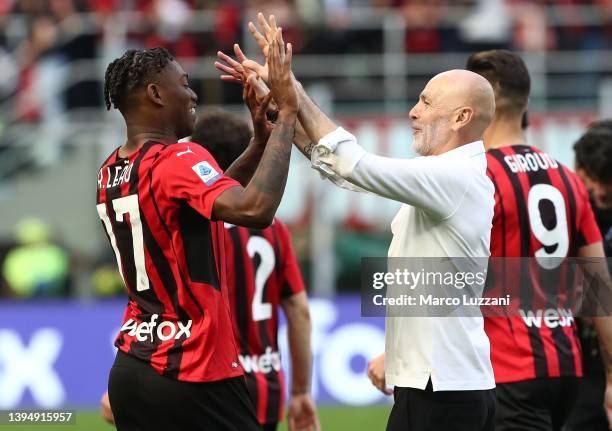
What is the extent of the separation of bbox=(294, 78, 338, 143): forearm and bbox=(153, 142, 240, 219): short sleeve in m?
0.41

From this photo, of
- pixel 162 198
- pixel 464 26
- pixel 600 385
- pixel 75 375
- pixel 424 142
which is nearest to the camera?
pixel 162 198

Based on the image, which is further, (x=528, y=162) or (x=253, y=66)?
(x=528, y=162)

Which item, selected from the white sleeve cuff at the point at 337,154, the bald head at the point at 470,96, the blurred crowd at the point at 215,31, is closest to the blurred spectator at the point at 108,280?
the blurred crowd at the point at 215,31

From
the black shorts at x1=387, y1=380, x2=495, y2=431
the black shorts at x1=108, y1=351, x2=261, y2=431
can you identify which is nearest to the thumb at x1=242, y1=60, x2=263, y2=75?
the black shorts at x1=108, y1=351, x2=261, y2=431

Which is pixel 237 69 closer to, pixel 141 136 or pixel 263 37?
pixel 263 37

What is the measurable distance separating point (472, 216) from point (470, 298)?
33cm

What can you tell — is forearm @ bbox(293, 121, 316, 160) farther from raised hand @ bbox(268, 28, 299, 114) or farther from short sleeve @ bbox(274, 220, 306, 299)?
short sleeve @ bbox(274, 220, 306, 299)

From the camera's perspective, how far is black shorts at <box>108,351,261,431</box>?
4426 mm

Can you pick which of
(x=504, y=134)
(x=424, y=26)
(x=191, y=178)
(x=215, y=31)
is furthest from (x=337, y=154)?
(x=424, y=26)

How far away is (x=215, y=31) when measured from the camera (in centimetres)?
1600

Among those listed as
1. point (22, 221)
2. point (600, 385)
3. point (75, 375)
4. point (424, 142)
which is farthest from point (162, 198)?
point (22, 221)

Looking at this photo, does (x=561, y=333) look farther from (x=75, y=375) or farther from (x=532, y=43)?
(x=532, y=43)

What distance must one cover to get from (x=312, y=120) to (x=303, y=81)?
37.0 ft

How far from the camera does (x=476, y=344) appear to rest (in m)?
4.60
